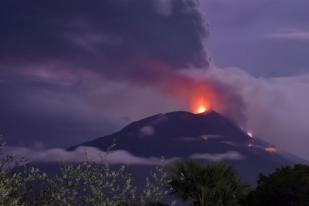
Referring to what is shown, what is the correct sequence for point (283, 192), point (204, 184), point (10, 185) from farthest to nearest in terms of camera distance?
point (283, 192) < point (204, 184) < point (10, 185)

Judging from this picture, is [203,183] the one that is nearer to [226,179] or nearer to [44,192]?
[226,179]

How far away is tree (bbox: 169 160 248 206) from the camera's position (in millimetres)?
57656

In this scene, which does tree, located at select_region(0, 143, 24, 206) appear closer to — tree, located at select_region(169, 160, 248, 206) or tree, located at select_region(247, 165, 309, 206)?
tree, located at select_region(169, 160, 248, 206)

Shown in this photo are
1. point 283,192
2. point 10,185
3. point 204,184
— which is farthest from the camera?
point 283,192

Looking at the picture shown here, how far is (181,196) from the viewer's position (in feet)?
192

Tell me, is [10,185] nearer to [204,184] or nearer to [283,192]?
[204,184]

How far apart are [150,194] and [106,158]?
1900 mm

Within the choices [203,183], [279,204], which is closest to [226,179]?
[203,183]

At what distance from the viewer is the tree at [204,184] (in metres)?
57.7

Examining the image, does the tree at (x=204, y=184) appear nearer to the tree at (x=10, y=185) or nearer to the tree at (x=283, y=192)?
the tree at (x=283, y=192)

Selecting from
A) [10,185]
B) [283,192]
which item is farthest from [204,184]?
[10,185]

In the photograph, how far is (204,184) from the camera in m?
58.9

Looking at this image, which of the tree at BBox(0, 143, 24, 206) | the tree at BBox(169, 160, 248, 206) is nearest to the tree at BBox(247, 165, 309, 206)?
the tree at BBox(169, 160, 248, 206)

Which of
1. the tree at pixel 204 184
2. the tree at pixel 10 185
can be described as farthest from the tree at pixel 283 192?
the tree at pixel 10 185
